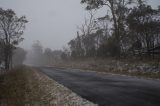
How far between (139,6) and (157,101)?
31.4 m

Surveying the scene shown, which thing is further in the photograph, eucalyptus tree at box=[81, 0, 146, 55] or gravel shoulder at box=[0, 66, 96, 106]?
eucalyptus tree at box=[81, 0, 146, 55]

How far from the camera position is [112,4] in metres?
33.2

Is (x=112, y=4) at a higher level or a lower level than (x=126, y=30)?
higher

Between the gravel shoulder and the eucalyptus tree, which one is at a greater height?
the eucalyptus tree

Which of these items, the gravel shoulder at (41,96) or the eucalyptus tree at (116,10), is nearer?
the gravel shoulder at (41,96)

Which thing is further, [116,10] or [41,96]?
[116,10]

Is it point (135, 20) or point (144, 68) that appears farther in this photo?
point (135, 20)

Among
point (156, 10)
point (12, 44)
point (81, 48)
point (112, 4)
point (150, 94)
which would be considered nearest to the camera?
point (150, 94)

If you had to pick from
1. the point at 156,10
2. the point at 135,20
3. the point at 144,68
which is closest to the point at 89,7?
the point at 135,20

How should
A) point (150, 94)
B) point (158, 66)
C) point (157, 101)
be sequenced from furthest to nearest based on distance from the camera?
point (158, 66) < point (150, 94) < point (157, 101)

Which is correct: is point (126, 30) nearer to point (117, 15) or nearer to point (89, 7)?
point (117, 15)

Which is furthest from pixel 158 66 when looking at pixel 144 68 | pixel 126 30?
pixel 126 30

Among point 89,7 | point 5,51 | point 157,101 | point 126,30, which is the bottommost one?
point 157,101

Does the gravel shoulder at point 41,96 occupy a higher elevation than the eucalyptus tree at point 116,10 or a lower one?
lower
